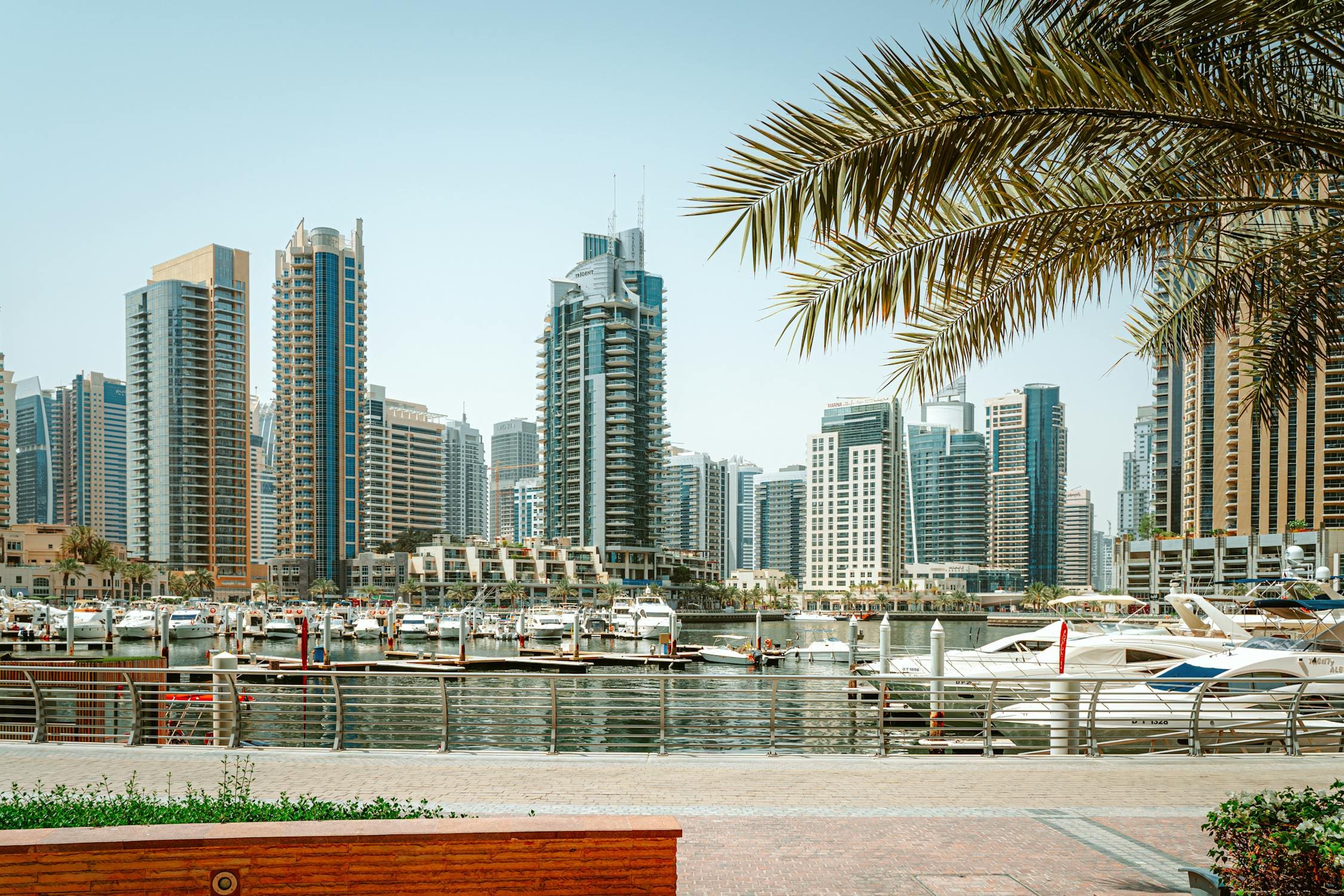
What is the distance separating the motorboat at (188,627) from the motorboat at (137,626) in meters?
1.48

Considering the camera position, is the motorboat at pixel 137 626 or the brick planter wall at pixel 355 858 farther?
the motorboat at pixel 137 626

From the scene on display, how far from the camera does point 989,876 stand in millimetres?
7559

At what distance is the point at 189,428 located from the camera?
15688 cm

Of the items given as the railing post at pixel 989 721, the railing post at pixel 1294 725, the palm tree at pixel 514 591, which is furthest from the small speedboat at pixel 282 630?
the railing post at pixel 1294 725

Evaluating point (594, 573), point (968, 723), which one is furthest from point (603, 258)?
point (968, 723)

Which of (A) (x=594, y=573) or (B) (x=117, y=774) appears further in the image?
(A) (x=594, y=573)

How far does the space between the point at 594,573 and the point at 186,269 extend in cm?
8507

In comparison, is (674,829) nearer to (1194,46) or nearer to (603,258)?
(1194,46)

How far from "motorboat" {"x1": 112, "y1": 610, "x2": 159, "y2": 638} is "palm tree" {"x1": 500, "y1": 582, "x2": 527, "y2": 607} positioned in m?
61.7

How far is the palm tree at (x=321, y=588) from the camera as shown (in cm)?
16025

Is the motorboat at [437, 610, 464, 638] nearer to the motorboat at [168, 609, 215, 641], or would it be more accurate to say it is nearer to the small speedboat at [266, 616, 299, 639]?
the small speedboat at [266, 616, 299, 639]

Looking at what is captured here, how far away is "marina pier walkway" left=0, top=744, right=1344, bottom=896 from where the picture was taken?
761cm

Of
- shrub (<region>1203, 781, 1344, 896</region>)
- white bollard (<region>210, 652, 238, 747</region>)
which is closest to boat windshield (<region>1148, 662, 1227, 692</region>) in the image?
shrub (<region>1203, 781, 1344, 896</region>)

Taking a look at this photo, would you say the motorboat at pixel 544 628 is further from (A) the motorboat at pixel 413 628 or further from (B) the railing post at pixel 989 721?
(B) the railing post at pixel 989 721
